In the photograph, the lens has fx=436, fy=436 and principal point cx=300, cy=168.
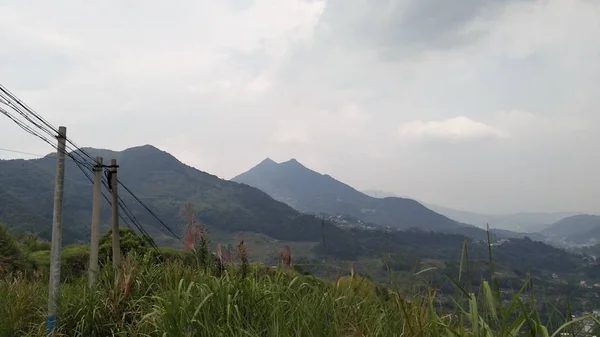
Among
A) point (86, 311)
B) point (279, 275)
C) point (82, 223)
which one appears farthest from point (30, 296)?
point (82, 223)

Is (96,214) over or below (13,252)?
over

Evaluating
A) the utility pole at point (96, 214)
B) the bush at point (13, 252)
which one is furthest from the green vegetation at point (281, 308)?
the bush at point (13, 252)

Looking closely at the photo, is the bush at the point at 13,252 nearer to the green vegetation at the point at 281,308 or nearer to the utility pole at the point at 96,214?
the utility pole at the point at 96,214

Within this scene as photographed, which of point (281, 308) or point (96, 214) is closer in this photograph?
point (281, 308)

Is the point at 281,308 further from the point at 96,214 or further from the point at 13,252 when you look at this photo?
the point at 13,252

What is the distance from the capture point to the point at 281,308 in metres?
3.94

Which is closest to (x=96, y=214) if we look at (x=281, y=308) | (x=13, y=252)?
(x=13, y=252)

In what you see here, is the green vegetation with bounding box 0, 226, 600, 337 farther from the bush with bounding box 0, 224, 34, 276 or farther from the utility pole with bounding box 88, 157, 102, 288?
the bush with bounding box 0, 224, 34, 276

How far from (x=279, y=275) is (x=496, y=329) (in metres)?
Result: 2.86

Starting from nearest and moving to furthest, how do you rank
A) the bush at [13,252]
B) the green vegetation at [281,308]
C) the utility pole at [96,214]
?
the green vegetation at [281,308] → the utility pole at [96,214] → the bush at [13,252]

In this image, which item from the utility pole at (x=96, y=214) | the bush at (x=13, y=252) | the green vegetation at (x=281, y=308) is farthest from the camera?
the bush at (x=13, y=252)

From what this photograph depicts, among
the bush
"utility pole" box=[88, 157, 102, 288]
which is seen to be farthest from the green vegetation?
the bush

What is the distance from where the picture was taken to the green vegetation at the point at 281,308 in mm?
2730

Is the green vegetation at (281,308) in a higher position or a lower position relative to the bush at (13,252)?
higher
